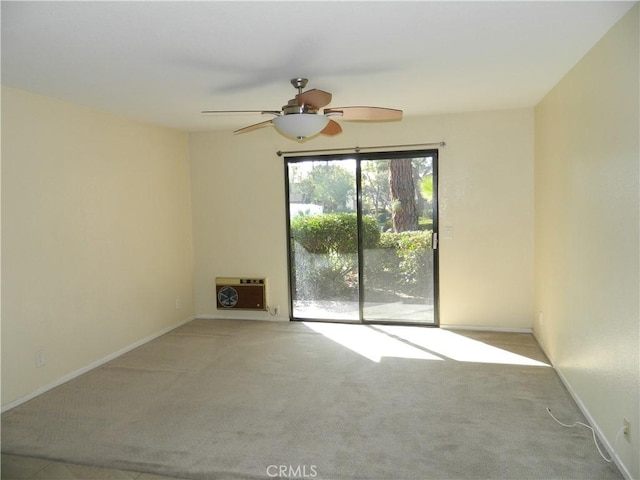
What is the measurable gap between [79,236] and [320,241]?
8.18ft

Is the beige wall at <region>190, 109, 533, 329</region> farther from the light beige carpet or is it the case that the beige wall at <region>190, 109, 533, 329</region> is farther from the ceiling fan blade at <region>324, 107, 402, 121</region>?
the ceiling fan blade at <region>324, 107, 402, 121</region>

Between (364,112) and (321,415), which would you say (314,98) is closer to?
(364,112)

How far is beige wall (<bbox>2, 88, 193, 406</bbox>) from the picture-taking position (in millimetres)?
3213

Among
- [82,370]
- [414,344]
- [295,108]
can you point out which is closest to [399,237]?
[414,344]

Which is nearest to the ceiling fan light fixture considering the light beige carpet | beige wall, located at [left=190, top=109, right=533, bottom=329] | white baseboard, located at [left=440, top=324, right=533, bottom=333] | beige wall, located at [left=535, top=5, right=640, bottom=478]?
beige wall, located at [left=535, top=5, right=640, bottom=478]

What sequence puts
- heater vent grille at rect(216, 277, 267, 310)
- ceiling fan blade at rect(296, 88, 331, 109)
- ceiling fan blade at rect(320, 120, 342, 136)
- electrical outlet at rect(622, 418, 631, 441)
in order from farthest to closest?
heater vent grille at rect(216, 277, 267, 310), ceiling fan blade at rect(320, 120, 342, 136), ceiling fan blade at rect(296, 88, 331, 109), electrical outlet at rect(622, 418, 631, 441)

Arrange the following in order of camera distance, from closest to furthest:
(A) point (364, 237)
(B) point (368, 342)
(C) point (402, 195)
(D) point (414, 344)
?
(D) point (414, 344) < (B) point (368, 342) < (C) point (402, 195) < (A) point (364, 237)

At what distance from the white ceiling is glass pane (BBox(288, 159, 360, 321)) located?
1.37m

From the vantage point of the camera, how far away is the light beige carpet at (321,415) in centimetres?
243

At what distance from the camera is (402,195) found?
4.91 m

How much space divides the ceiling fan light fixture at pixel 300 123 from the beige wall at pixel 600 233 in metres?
1.61

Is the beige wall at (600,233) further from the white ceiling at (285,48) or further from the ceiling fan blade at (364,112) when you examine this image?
the ceiling fan blade at (364,112)

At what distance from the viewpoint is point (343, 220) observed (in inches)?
201

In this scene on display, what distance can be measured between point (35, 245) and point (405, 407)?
2963 mm
